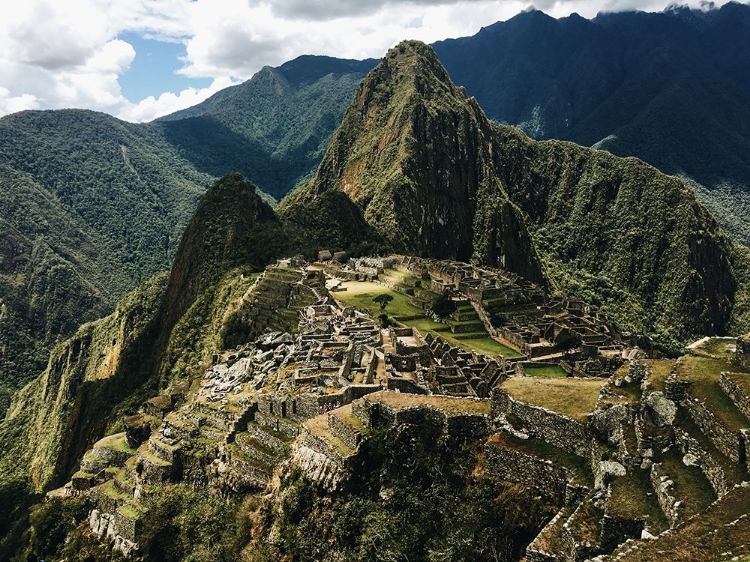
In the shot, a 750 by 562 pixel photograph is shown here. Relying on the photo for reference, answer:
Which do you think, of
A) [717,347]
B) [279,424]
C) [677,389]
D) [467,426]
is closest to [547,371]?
[279,424]

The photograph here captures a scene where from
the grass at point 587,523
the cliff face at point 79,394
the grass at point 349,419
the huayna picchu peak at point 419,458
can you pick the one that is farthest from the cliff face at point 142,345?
the grass at point 587,523

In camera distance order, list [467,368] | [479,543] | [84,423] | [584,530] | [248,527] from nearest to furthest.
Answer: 1. [584,530]
2. [479,543]
3. [248,527]
4. [467,368]
5. [84,423]

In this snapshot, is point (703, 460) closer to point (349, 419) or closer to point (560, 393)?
point (560, 393)

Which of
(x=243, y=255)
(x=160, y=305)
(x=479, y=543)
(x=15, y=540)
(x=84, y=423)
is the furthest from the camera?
(x=160, y=305)

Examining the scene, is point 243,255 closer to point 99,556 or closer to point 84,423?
Answer: point 84,423

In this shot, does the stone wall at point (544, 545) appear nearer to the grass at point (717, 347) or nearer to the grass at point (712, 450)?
the grass at point (712, 450)

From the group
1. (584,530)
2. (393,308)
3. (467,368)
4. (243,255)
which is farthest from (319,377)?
(243,255)
